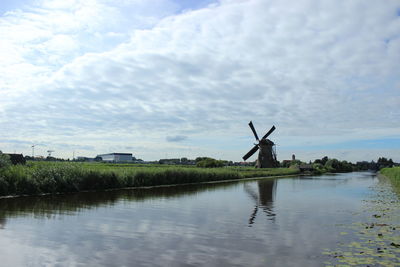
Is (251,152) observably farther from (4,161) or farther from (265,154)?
(4,161)

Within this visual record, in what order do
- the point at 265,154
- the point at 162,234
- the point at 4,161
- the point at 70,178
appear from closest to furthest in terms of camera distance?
the point at 162,234 < the point at 4,161 < the point at 70,178 < the point at 265,154

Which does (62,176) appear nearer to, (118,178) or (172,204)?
(118,178)

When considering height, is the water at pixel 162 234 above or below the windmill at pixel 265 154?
below

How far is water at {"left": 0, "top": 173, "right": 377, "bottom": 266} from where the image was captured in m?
9.33

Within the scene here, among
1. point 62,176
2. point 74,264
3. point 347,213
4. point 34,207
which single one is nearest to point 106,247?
point 74,264

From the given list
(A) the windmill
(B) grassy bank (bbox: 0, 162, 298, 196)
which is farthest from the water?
(A) the windmill

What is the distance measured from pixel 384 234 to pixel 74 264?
35.6ft

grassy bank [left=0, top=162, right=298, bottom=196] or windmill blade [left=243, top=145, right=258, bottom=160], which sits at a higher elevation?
windmill blade [left=243, top=145, right=258, bottom=160]

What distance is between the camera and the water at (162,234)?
9328 millimetres

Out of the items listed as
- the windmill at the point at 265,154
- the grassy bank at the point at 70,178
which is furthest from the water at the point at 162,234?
the windmill at the point at 265,154

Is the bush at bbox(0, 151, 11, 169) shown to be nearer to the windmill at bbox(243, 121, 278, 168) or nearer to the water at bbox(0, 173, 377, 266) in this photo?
the water at bbox(0, 173, 377, 266)

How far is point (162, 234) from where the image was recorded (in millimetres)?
12500

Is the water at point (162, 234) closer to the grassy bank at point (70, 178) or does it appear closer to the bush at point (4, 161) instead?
the grassy bank at point (70, 178)

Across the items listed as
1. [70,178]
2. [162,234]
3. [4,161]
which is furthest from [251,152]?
[162,234]
